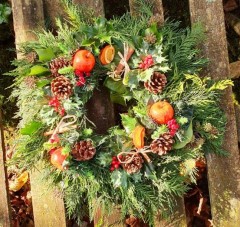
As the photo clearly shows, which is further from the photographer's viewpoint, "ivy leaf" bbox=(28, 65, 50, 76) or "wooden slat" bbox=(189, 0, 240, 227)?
"wooden slat" bbox=(189, 0, 240, 227)

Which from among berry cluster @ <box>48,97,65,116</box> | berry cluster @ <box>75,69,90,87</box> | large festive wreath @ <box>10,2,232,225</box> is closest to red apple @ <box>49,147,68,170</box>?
large festive wreath @ <box>10,2,232,225</box>

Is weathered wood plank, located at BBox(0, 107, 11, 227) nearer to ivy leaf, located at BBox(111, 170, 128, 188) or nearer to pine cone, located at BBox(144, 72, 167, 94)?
ivy leaf, located at BBox(111, 170, 128, 188)

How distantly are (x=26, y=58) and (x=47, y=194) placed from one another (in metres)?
0.50

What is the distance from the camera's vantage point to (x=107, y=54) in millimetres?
1575

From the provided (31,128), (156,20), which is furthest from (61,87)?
(156,20)

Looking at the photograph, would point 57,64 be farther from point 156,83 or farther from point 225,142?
point 225,142

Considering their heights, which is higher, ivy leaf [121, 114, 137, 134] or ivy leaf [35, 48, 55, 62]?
ivy leaf [35, 48, 55, 62]

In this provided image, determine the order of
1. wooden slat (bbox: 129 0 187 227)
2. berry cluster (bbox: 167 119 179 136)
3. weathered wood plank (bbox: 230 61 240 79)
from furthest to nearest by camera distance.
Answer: weathered wood plank (bbox: 230 61 240 79) → wooden slat (bbox: 129 0 187 227) → berry cluster (bbox: 167 119 179 136)

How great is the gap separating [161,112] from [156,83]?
0.32ft

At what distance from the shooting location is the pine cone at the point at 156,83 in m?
1.54

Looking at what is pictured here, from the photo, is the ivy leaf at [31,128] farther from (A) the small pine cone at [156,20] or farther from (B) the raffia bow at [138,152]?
(A) the small pine cone at [156,20]

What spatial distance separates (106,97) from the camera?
5.66 feet

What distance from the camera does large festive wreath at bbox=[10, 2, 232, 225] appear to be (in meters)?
1.55

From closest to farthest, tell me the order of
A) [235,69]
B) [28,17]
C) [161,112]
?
[161,112] → [28,17] → [235,69]
